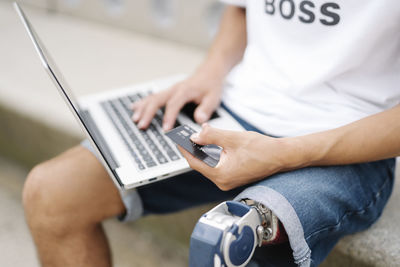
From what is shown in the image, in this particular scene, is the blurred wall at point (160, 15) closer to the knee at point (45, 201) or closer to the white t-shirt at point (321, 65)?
the white t-shirt at point (321, 65)

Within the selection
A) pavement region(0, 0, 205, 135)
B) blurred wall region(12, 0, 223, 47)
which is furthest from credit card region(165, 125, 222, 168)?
blurred wall region(12, 0, 223, 47)

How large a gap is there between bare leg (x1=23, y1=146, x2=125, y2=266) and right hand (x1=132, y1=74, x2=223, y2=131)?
5.1 inches

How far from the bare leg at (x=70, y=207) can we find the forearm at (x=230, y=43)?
334 mm

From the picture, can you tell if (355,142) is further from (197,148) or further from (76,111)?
(76,111)

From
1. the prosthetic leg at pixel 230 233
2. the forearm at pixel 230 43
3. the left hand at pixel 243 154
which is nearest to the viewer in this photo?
the prosthetic leg at pixel 230 233

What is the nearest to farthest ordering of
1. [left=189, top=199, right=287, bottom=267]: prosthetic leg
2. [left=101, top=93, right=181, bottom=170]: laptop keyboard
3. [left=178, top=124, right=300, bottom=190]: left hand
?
[left=189, top=199, right=287, bottom=267]: prosthetic leg
[left=178, top=124, right=300, bottom=190]: left hand
[left=101, top=93, right=181, bottom=170]: laptop keyboard

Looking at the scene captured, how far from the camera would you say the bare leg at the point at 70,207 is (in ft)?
2.46

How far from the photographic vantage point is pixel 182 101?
80cm

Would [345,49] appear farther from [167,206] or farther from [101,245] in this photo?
[101,245]

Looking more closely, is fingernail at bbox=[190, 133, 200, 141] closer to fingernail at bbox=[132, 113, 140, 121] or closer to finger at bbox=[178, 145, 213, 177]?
finger at bbox=[178, 145, 213, 177]

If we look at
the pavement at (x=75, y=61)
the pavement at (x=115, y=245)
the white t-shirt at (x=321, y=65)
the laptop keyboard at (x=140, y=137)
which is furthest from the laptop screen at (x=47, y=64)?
the pavement at (x=115, y=245)

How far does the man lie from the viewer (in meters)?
0.60

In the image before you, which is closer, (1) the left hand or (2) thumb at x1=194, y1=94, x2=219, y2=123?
(1) the left hand

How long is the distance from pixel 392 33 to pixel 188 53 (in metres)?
0.99
